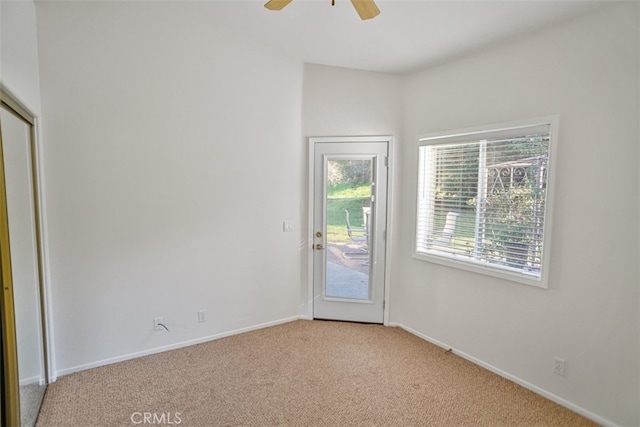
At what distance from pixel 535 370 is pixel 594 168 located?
5.17ft

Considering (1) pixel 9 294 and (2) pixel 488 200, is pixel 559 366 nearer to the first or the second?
(2) pixel 488 200

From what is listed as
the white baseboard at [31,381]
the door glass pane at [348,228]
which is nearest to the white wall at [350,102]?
the door glass pane at [348,228]

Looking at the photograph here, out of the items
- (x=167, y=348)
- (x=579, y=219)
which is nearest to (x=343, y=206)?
(x=579, y=219)

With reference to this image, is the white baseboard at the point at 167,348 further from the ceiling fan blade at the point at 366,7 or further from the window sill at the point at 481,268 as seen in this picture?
the ceiling fan blade at the point at 366,7

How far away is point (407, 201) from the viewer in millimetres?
3576

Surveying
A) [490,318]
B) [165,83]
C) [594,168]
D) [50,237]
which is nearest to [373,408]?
[490,318]

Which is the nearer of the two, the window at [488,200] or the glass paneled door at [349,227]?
the window at [488,200]

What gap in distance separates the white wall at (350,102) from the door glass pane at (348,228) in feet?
1.19

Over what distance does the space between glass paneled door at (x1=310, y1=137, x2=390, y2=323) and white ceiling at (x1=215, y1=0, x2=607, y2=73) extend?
0.86 meters

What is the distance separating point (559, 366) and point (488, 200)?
1353 mm

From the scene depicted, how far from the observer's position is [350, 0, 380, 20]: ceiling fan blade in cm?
183

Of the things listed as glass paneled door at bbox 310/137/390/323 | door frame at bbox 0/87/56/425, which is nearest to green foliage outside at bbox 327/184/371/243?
glass paneled door at bbox 310/137/390/323

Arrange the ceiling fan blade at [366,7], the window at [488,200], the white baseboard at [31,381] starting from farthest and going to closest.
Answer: the window at [488,200]
the white baseboard at [31,381]
the ceiling fan blade at [366,7]

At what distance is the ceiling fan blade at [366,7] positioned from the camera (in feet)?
6.00
